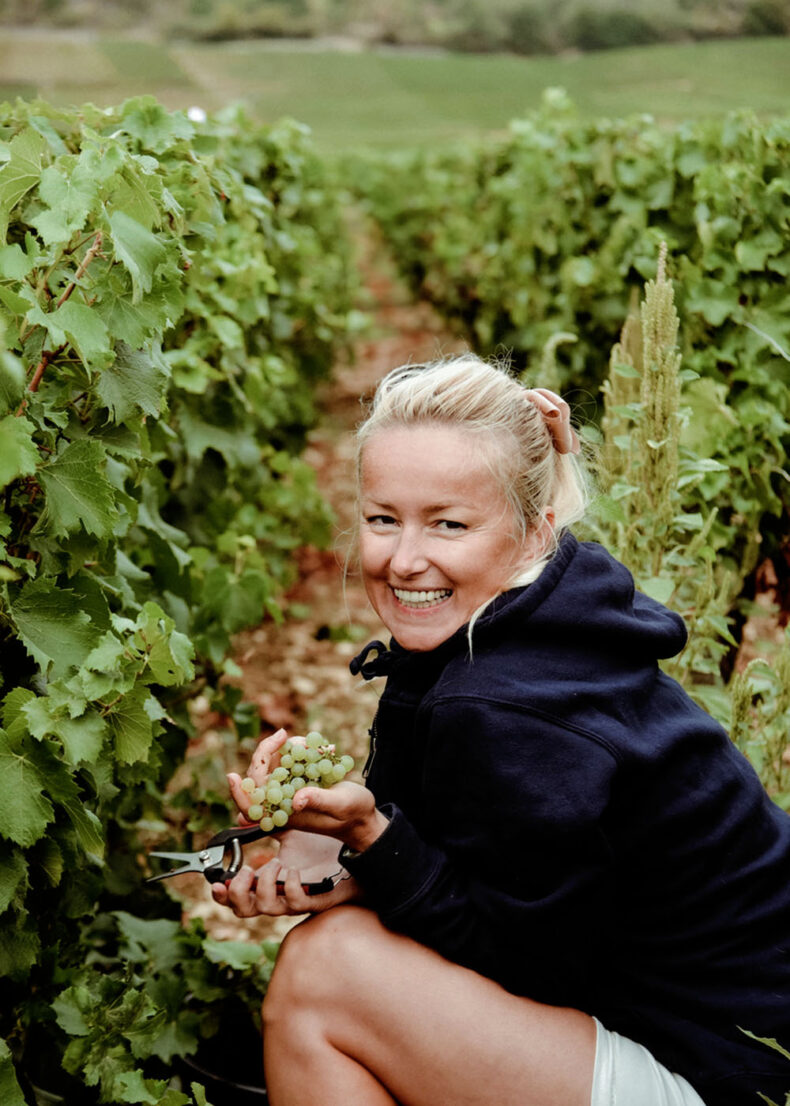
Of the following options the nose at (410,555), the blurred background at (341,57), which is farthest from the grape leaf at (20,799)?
the blurred background at (341,57)

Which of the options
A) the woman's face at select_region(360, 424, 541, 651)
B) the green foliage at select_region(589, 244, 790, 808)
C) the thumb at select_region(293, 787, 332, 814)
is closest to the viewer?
the thumb at select_region(293, 787, 332, 814)

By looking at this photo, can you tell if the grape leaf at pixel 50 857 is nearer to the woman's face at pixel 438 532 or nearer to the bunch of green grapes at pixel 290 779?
the bunch of green grapes at pixel 290 779

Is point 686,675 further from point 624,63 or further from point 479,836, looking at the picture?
point 624,63

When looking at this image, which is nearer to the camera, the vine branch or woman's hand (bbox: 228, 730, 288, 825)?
the vine branch

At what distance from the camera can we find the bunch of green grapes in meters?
1.61

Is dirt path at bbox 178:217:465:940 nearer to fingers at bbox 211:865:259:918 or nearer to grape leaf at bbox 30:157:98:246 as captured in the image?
fingers at bbox 211:865:259:918

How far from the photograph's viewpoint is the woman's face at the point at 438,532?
176 centimetres

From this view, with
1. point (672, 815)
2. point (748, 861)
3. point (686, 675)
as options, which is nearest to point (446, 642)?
point (672, 815)

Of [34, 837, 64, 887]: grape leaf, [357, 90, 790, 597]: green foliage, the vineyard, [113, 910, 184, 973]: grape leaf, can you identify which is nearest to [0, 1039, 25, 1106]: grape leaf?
the vineyard

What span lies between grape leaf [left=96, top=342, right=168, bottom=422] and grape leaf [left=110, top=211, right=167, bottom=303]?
0.54ft

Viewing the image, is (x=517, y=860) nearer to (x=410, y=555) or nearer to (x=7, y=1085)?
(x=410, y=555)

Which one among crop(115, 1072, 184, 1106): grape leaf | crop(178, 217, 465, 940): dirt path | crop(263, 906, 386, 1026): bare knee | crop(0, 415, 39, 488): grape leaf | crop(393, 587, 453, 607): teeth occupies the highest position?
crop(0, 415, 39, 488): grape leaf

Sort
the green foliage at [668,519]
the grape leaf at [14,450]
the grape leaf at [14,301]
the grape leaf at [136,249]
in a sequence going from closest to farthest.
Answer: the grape leaf at [14,450], the grape leaf at [14,301], the grape leaf at [136,249], the green foliage at [668,519]

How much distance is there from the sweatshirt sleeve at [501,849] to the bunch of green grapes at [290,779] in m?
0.11
